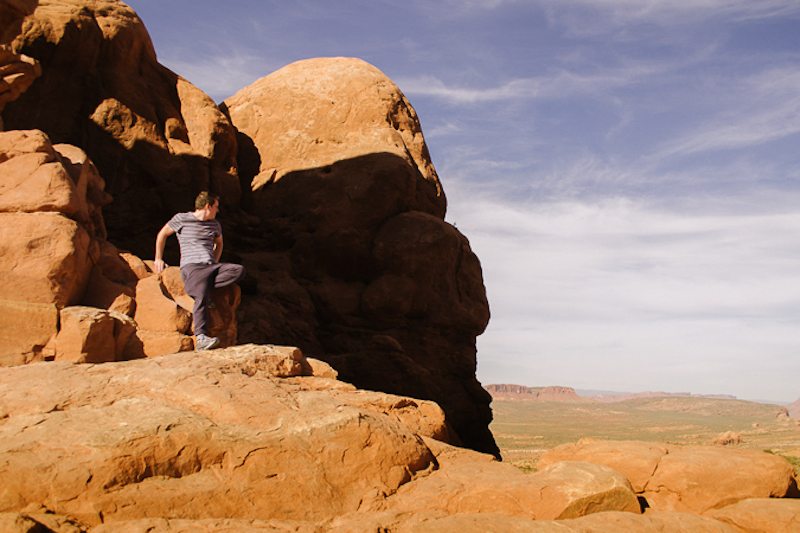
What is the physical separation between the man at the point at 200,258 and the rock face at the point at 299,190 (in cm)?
470

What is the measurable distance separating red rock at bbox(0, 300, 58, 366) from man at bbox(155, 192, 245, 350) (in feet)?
5.44

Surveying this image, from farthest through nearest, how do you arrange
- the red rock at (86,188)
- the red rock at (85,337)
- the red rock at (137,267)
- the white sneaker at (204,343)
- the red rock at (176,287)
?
the red rock at (137,267) → the red rock at (176,287) → the red rock at (86,188) → the white sneaker at (204,343) → the red rock at (85,337)

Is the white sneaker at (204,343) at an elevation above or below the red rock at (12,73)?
below

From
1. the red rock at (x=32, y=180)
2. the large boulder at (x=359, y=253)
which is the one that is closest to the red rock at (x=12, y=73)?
the red rock at (x=32, y=180)

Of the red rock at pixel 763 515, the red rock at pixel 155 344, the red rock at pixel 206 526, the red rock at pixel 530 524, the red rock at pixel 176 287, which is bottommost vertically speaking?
the red rock at pixel 206 526

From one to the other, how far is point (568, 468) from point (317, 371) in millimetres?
3761

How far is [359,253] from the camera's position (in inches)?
599

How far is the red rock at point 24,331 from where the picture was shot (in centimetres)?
663

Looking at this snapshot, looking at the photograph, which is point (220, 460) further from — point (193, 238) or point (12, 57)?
point (12, 57)

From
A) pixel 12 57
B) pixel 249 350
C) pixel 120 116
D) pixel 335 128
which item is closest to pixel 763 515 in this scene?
pixel 249 350

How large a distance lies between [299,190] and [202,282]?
814 centimetres

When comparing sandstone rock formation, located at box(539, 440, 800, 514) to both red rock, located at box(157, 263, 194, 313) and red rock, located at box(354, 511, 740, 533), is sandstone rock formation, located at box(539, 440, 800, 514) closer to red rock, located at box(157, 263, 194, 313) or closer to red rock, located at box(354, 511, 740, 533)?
red rock, located at box(354, 511, 740, 533)

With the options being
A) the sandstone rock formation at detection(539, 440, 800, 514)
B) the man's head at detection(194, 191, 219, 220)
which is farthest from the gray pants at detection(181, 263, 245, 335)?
the sandstone rock formation at detection(539, 440, 800, 514)

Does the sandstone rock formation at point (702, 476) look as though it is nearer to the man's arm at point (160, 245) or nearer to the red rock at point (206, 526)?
the red rock at point (206, 526)
